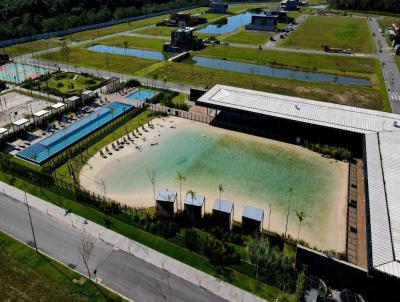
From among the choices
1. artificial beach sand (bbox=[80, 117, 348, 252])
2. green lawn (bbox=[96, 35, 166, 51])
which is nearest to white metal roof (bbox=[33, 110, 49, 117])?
artificial beach sand (bbox=[80, 117, 348, 252])

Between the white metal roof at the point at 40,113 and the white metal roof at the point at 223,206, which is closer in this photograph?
the white metal roof at the point at 223,206

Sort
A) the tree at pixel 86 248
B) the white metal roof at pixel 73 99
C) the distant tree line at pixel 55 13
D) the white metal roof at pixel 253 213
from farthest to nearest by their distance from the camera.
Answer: the distant tree line at pixel 55 13, the white metal roof at pixel 73 99, the white metal roof at pixel 253 213, the tree at pixel 86 248

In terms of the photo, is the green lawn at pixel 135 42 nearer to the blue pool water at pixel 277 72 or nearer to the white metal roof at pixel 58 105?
the blue pool water at pixel 277 72

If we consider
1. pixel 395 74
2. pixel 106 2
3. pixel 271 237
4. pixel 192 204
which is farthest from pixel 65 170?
pixel 106 2

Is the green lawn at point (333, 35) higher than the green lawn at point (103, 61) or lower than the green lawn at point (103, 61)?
higher

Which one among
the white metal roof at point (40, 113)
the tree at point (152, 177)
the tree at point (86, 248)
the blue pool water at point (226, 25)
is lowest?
the tree at point (86, 248)

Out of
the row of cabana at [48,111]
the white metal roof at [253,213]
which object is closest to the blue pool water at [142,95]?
the row of cabana at [48,111]

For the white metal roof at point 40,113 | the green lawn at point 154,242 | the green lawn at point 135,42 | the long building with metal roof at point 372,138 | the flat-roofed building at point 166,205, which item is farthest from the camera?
the green lawn at point 135,42

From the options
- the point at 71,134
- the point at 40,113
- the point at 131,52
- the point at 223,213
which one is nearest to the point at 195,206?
the point at 223,213
